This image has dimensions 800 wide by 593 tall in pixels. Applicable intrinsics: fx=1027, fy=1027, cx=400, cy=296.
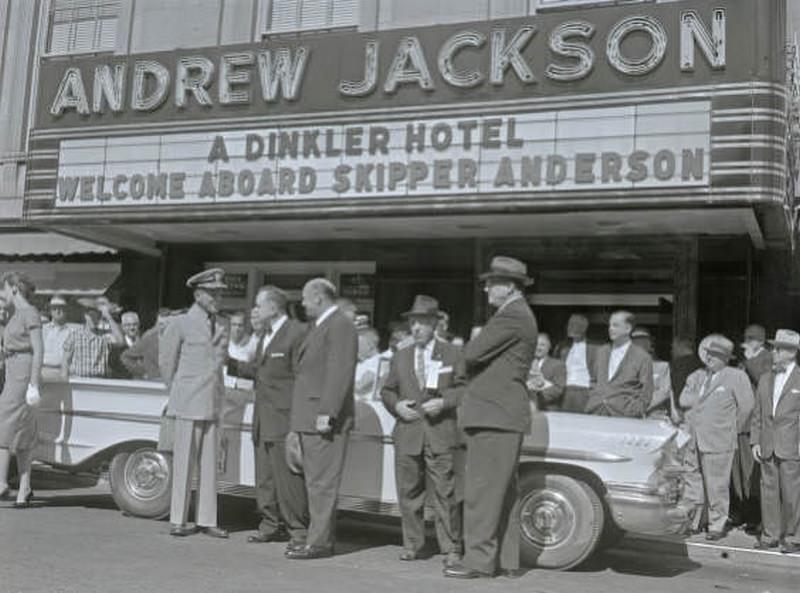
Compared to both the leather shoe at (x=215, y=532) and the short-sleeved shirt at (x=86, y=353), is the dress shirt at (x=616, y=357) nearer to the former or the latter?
the leather shoe at (x=215, y=532)

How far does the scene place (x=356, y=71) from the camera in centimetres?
1139

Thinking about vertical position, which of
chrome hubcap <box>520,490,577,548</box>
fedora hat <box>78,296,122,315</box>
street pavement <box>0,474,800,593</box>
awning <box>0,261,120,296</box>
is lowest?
street pavement <box>0,474,800,593</box>

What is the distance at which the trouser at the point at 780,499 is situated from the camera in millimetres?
8289

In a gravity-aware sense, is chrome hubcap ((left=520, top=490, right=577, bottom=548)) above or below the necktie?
below

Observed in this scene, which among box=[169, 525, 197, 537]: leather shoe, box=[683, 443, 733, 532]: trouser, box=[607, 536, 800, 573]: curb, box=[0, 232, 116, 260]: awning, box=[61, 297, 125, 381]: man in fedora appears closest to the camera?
box=[169, 525, 197, 537]: leather shoe

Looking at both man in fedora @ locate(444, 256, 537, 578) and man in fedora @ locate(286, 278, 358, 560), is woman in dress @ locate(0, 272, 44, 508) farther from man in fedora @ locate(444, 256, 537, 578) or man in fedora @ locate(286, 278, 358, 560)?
man in fedora @ locate(444, 256, 537, 578)

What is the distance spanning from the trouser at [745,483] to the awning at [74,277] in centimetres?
932

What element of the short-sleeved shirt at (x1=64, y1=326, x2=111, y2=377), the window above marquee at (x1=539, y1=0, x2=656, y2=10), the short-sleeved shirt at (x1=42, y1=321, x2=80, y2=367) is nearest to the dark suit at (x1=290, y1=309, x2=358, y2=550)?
the short-sleeved shirt at (x1=64, y1=326, x2=111, y2=377)

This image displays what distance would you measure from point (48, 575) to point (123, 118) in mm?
7629

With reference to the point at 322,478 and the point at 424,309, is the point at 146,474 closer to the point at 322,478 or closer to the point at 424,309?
the point at 322,478

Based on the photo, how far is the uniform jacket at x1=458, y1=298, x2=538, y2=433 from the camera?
6.43m

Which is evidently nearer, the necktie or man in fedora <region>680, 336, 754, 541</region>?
the necktie

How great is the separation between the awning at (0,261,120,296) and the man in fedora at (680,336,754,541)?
910 cm

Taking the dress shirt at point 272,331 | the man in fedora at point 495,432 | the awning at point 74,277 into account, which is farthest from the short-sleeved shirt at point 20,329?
the awning at point 74,277
